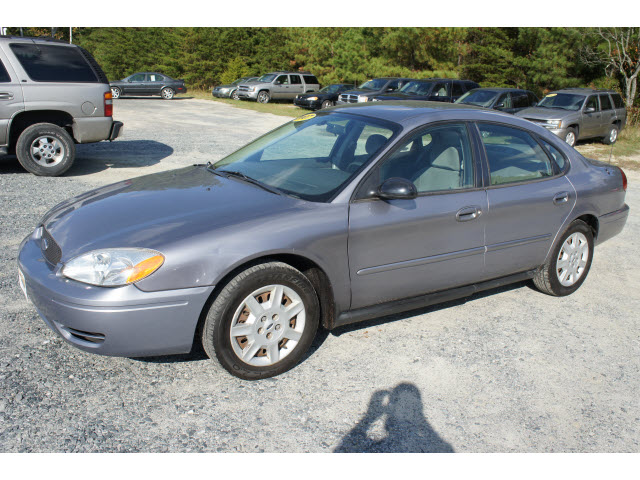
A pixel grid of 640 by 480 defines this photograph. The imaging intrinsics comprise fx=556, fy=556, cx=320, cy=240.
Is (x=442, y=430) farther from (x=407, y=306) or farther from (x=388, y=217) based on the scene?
(x=388, y=217)

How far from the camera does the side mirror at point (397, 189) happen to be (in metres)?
3.52

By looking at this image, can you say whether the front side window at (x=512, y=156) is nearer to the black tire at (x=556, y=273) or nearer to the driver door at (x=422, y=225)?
the driver door at (x=422, y=225)

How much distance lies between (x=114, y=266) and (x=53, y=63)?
23.9ft

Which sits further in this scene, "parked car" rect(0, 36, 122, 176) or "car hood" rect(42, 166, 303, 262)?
"parked car" rect(0, 36, 122, 176)

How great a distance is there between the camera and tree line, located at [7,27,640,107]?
95.3 ft

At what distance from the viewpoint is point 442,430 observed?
2.99m

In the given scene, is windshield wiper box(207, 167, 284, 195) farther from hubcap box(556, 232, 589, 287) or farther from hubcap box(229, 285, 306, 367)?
hubcap box(556, 232, 589, 287)

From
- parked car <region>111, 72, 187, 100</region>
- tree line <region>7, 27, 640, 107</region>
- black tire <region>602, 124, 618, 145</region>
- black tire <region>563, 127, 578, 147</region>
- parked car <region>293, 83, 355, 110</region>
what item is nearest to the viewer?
black tire <region>563, 127, 578, 147</region>

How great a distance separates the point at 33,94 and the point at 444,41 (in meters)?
29.8

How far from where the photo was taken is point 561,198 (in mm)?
4578

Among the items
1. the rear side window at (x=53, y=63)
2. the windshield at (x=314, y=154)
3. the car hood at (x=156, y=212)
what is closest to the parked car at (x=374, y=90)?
the rear side window at (x=53, y=63)

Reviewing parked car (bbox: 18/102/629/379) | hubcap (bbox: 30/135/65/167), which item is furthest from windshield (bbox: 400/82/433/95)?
parked car (bbox: 18/102/629/379)

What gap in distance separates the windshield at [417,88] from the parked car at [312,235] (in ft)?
52.6

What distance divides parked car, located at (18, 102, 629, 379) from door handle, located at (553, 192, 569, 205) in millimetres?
27
